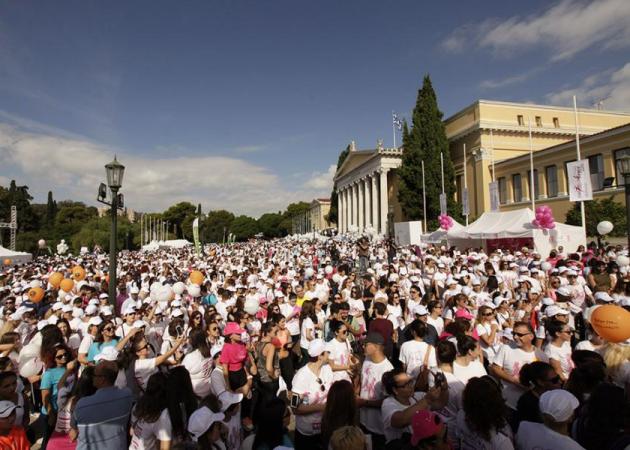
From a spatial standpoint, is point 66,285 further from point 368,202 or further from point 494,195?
point 368,202

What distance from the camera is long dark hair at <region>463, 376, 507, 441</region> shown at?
2863 millimetres

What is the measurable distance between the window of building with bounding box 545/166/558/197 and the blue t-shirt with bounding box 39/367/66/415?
3811 cm

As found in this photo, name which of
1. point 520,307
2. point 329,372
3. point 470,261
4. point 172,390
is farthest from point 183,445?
point 470,261

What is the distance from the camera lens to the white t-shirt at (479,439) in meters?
2.80

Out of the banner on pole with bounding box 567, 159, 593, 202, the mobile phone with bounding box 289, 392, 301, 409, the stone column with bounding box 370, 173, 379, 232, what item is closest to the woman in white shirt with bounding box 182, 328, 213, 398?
the mobile phone with bounding box 289, 392, 301, 409

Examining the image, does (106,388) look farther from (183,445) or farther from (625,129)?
(625,129)

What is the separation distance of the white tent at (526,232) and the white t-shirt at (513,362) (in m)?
15.9

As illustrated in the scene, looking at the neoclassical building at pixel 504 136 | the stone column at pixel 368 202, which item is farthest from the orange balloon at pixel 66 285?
the stone column at pixel 368 202

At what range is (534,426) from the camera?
9.20ft

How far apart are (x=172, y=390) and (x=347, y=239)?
33487 millimetres

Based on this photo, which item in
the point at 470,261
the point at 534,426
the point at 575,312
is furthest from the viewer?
the point at 470,261

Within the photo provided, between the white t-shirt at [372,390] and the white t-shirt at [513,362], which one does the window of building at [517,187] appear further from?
the white t-shirt at [372,390]

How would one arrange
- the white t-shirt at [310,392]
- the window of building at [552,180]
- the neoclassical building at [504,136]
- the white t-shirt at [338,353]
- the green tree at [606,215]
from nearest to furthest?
1. the white t-shirt at [310,392]
2. the white t-shirt at [338,353]
3. the green tree at [606,215]
4. the window of building at [552,180]
5. the neoclassical building at [504,136]

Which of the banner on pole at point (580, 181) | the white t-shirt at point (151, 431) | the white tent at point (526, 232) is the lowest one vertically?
the white t-shirt at point (151, 431)
